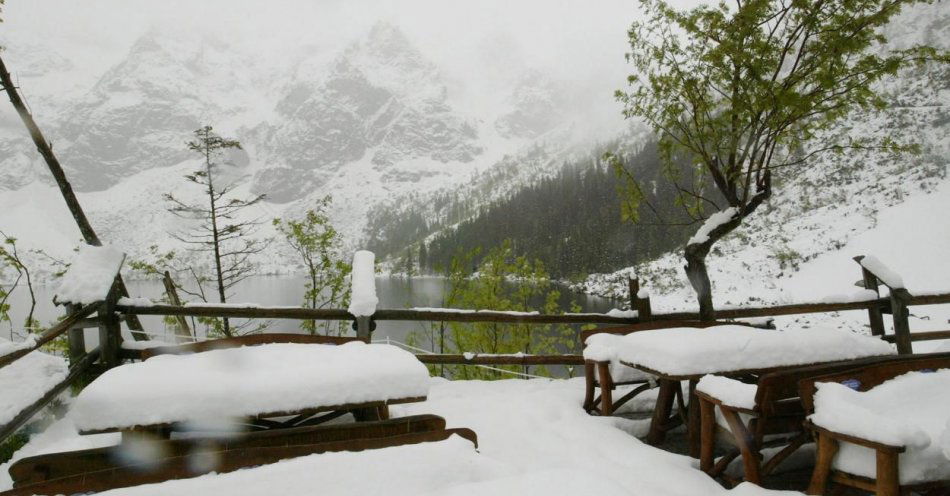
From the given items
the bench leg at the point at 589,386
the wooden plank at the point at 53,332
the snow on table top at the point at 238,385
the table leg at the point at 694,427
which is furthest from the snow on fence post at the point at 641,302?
the wooden plank at the point at 53,332

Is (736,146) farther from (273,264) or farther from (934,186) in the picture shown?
(273,264)

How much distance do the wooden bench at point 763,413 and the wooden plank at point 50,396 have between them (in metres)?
4.97

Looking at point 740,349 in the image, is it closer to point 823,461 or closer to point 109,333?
point 823,461

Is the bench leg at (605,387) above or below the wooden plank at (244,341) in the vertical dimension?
below

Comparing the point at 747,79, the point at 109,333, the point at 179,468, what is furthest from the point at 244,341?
the point at 747,79

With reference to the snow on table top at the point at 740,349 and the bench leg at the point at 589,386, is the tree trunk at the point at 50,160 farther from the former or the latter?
the snow on table top at the point at 740,349

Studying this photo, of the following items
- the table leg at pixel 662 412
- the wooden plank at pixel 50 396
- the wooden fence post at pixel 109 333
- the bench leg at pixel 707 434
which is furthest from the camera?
the wooden fence post at pixel 109 333

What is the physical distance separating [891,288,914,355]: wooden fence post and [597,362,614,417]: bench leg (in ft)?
14.4

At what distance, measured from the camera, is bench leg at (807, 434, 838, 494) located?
7.63ft

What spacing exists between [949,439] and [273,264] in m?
201

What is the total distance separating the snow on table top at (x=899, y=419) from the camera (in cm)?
199

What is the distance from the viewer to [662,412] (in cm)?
378

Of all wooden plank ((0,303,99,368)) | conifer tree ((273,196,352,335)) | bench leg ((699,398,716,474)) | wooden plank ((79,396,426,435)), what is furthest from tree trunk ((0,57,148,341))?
bench leg ((699,398,716,474))

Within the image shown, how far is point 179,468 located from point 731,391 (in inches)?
110
